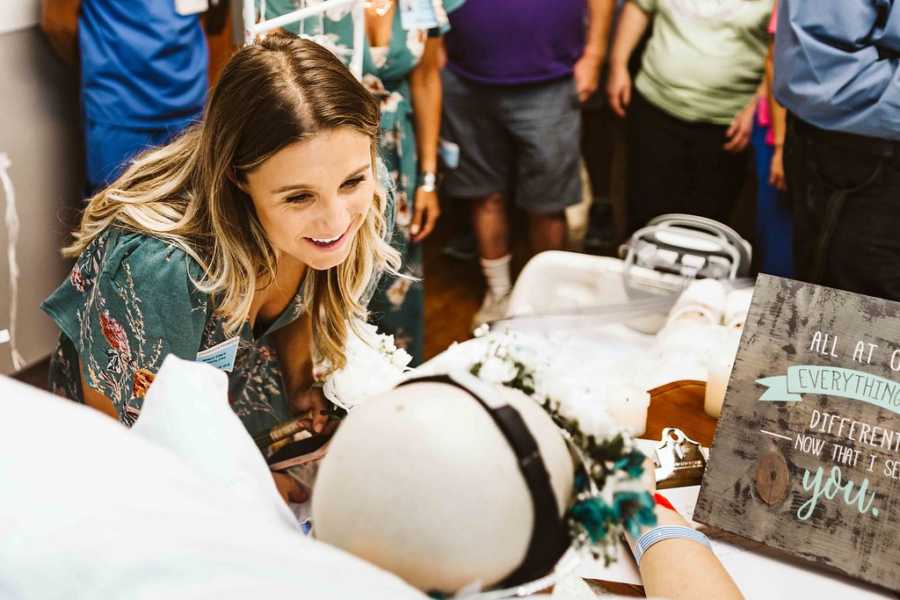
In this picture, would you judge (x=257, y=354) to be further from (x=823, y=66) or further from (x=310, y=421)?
(x=823, y=66)

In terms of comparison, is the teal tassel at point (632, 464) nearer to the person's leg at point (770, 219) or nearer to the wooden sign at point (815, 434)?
the wooden sign at point (815, 434)

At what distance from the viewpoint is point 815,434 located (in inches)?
48.6

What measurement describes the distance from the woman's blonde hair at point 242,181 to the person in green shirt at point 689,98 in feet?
5.38

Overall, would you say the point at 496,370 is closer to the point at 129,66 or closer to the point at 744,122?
the point at 129,66

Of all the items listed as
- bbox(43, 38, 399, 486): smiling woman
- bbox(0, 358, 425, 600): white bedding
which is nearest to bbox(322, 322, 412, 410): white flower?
bbox(43, 38, 399, 486): smiling woman

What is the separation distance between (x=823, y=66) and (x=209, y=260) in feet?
4.25

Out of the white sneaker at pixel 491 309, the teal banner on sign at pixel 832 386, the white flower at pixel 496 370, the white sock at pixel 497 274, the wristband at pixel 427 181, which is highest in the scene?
the white flower at pixel 496 370

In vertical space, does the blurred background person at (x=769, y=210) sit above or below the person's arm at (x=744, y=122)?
below

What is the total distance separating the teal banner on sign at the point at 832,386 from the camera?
120 centimetres

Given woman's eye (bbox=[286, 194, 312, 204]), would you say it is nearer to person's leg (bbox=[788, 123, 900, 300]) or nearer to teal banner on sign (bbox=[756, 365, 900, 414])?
teal banner on sign (bbox=[756, 365, 900, 414])

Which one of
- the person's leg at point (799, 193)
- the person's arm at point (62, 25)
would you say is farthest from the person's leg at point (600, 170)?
the person's arm at point (62, 25)

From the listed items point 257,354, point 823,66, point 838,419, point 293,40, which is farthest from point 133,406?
point 823,66

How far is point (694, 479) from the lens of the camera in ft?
4.50

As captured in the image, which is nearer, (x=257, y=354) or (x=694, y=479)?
(x=694, y=479)
